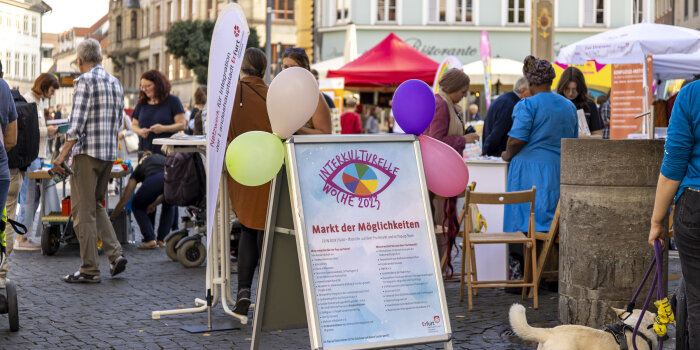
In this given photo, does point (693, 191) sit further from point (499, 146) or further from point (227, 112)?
point (499, 146)

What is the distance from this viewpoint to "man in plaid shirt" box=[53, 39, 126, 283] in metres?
8.28

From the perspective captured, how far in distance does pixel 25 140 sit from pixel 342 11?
36492 mm

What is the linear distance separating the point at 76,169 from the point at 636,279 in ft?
15.4

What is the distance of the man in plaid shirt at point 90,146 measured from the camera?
27.2 ft

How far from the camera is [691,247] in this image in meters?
4.37

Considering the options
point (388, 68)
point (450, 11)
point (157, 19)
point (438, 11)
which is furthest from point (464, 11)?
point (157, 19)

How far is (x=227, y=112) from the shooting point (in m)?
6.09

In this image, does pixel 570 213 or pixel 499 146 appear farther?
pixel 499 146

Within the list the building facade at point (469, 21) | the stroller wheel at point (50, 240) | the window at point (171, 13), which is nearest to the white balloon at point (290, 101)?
the stroller wheel at point (50, 240)

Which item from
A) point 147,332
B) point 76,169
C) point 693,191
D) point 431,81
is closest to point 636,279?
point 693,191

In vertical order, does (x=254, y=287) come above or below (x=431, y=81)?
below

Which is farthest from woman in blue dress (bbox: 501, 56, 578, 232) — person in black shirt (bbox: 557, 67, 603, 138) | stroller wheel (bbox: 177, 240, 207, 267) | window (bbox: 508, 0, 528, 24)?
window (bbox: 508, 0, 528, 24)

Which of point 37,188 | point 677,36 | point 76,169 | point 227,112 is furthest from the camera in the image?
point 677,36

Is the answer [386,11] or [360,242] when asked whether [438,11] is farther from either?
[360,242]
